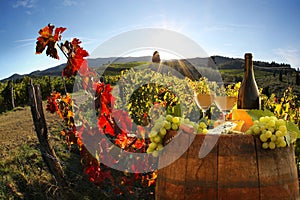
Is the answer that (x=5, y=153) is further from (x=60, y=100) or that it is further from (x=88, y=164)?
(x=88, y=164)

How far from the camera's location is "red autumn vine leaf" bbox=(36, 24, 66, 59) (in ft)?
8.79

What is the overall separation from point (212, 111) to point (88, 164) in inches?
78.6

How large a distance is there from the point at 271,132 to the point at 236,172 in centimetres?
25

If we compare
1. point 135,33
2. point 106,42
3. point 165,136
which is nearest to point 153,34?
point 135,33

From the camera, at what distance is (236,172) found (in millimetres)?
1448

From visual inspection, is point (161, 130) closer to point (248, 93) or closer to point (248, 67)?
point (248, 67)

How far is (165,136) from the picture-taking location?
1.67 m

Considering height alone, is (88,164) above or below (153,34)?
below

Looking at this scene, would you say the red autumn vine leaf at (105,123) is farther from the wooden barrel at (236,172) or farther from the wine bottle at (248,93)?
the wooden barrel at (236,172)

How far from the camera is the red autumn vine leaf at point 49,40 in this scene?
8.79 ft

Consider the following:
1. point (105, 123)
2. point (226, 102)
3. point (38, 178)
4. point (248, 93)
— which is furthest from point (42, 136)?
point (248, 93)

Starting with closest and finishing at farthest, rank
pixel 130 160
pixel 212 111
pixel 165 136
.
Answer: pixel 165 136, pixel 130 160, pixel 212 111

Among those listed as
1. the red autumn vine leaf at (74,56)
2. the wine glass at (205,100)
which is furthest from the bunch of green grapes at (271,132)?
the red autumn vine leaf at (74,56)

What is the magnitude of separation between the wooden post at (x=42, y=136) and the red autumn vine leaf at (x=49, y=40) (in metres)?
1.77
